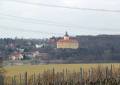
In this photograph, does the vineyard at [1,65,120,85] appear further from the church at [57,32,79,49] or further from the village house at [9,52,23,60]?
the village house at [9,52,23,60]

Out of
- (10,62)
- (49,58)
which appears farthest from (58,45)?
(10,62)

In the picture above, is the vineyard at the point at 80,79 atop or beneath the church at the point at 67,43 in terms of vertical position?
beneath

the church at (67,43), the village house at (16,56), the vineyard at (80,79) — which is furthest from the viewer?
the village house at (16,56)

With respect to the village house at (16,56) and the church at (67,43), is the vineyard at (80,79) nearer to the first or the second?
the church at (67,43)

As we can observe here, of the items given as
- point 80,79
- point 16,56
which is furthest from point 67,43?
point 80,79

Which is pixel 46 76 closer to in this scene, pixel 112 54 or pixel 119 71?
pixel 119 71

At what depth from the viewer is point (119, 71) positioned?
Answer: 3766 cm

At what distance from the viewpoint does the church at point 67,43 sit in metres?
59.7

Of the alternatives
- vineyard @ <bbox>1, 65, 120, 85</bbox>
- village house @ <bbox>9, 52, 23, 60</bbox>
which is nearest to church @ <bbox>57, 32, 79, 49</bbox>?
village house @ <bbox>9, 52, 23, 60</bbox>

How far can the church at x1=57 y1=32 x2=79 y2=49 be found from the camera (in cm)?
5973

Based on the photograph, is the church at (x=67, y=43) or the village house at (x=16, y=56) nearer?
the church at (x=67, y=43)

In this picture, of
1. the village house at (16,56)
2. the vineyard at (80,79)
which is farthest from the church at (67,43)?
the vineyard at (80,79)

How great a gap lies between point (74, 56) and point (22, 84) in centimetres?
2760

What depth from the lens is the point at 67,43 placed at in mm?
62219
